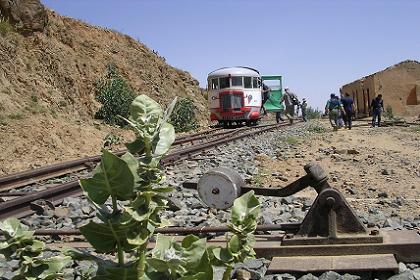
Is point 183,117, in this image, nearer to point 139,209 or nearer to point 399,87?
point 399,87

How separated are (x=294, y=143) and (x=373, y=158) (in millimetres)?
3273

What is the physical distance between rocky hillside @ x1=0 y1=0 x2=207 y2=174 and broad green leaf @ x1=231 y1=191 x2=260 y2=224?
10.1 meters

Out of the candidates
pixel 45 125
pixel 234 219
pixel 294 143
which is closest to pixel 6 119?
pixel 45 125

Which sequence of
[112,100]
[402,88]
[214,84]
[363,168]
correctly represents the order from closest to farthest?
[363,168], [112,100], [214,84], [402,88]

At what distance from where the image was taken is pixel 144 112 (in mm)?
1301

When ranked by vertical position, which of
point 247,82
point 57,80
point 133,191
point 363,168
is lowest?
point 363,168

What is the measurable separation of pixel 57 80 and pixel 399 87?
2231 centimetres

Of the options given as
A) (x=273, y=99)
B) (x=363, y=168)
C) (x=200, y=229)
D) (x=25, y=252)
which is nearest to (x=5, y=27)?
(x=363, y=168)

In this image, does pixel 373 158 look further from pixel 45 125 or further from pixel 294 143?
pixel 45 125

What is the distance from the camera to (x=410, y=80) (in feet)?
114

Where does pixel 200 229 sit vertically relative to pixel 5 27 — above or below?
below

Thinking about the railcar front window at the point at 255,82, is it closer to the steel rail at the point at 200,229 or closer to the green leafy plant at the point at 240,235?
the steel rail at the point at 200,229

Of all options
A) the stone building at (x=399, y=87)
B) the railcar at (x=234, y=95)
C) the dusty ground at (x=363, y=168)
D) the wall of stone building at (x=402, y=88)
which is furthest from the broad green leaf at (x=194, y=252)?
the wall of stone building at (x=402, y=88)

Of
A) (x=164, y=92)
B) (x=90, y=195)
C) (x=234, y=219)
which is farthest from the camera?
(x=164, y=92)
